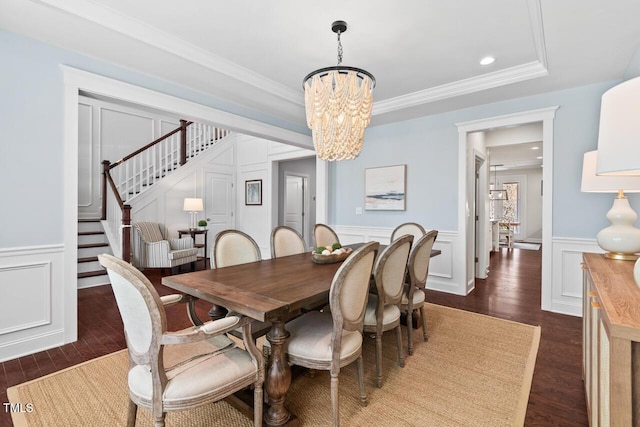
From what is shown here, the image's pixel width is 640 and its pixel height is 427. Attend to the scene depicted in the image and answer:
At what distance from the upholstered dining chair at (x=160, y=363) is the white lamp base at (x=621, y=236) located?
84.8 inches

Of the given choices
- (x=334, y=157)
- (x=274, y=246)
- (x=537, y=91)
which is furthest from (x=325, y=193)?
(x=537, y=91)

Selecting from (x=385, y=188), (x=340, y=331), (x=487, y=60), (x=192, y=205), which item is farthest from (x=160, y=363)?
(x=192, y=205)

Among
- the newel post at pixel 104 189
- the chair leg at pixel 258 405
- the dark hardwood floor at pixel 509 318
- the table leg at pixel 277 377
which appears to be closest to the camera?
the chair leg at pixel 258 405

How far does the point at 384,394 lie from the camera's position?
199 centimetres

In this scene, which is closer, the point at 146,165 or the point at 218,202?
the point at 146,165

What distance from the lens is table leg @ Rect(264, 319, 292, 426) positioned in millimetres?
1622

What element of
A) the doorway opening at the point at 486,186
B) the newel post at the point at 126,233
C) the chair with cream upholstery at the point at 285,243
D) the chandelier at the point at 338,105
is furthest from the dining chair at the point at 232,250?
the doorway opening at the point at 486,186

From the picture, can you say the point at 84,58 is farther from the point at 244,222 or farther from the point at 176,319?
the point at 244,222

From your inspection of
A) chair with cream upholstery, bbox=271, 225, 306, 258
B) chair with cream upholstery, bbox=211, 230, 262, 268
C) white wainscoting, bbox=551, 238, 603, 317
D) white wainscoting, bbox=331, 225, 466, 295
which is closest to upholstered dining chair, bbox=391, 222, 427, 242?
white wainscoting, bbox=331, 225, 466, 295

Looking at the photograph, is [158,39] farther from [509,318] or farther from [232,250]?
[509,318]

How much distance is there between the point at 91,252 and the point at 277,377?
15.8 ft

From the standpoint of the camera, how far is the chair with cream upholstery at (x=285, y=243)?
3256 millimetres

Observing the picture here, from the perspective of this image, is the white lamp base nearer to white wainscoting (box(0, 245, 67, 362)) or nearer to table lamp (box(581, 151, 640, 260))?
table lamp (box(581, 151, 640, 260))

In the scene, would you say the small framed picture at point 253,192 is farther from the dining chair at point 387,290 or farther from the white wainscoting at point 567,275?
the white wainscoting at point 567,275
